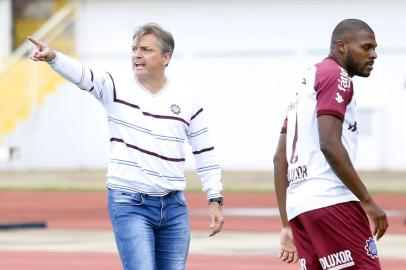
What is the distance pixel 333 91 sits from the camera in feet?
22.3

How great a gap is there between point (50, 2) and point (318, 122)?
30.4m

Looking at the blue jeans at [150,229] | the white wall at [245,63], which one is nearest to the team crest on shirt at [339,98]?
the blue jeans at [150,229]

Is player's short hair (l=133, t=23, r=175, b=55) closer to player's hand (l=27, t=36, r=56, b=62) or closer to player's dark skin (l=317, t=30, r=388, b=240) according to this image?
player's hand (l=27, t=36, r=56, b=62)

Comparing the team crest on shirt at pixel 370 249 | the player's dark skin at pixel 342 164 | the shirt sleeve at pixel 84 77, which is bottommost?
the team crest on shirt at pixel 370 249

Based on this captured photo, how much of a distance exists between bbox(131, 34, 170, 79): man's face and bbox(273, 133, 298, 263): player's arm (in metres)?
0.97

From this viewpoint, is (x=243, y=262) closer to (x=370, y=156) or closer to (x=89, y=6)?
(x=370, y=156)

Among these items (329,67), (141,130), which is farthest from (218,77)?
(329,67)

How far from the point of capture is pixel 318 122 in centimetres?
682

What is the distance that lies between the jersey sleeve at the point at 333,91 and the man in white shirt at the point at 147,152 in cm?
122

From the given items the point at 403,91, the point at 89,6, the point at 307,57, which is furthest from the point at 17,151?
the point at 403,91

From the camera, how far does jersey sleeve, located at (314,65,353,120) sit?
6770mm

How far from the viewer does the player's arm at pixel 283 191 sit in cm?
723

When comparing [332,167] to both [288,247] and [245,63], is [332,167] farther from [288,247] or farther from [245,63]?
[245,63]

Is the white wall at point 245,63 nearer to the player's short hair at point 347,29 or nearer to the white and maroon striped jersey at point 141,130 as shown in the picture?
the white and maroon striped jersey at point 141,130
